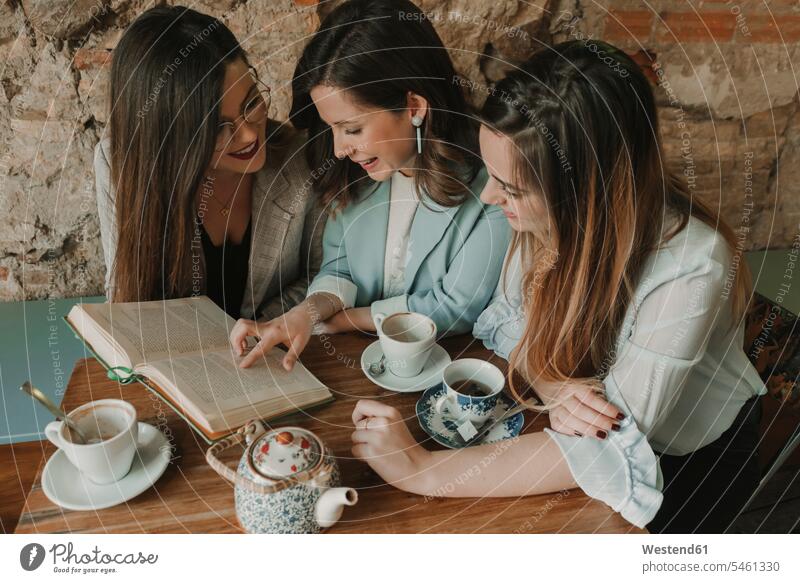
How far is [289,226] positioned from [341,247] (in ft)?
0.29

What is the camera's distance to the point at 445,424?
1.84 feet

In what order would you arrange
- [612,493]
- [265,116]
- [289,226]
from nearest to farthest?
[612,493]
[265,116]
[289,226]

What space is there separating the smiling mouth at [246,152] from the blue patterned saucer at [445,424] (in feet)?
1.25

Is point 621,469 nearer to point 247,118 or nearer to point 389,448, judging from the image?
point 389,448

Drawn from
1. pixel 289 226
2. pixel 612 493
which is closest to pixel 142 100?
pixel 289 226

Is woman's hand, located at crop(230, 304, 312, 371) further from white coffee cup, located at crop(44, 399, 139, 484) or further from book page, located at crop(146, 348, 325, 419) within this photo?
white coffee cup, located at crop(44, 399, 139, 484)

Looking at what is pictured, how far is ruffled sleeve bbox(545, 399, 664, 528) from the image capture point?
476mm

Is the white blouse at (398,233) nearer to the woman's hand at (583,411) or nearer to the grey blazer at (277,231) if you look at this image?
the grey blazer at (277,231)

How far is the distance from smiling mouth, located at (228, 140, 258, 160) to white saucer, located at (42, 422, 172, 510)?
0.37 meters

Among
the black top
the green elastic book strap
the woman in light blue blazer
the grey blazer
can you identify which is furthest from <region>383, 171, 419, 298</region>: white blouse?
the green elastic book strap

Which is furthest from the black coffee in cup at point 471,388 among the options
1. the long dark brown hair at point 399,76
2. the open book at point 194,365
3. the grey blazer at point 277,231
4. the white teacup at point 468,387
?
the grey blazer at point 277,231

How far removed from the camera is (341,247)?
0.79 meters
